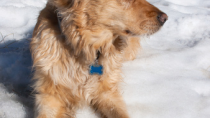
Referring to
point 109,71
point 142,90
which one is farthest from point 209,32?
point 109,71

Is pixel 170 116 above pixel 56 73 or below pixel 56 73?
below

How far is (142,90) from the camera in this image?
3.13m

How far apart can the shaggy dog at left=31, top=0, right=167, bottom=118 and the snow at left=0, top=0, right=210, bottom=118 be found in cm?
23

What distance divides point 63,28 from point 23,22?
8.62 ft

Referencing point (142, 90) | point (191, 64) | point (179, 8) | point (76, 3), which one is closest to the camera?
point (76, 3)

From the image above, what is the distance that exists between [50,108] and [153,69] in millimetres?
1770

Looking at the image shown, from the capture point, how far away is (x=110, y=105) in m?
2.73

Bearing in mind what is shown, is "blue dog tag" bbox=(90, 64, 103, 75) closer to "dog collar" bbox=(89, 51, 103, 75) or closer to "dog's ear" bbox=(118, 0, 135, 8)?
"dog collar" bbox=(89, 51, 103, 75)

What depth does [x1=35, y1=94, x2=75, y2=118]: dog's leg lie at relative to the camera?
2.48 meters

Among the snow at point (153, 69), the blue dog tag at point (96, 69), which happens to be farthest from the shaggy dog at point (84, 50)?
the snow at point (153, 69)

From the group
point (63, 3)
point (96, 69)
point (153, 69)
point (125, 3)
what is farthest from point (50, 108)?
point (153, 69)

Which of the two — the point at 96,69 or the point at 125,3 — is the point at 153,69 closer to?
the point at 96,69

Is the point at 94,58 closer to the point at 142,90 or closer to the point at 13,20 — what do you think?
the point at 142,90

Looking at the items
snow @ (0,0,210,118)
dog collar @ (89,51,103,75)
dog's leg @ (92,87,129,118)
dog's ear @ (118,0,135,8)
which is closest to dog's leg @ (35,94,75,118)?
snow @ (0,0,210,118)
